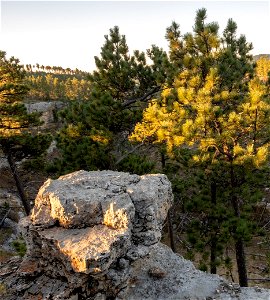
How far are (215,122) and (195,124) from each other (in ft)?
2.71

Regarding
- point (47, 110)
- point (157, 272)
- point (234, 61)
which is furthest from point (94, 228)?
point (47, 110)

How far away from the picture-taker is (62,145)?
1609 centimetres

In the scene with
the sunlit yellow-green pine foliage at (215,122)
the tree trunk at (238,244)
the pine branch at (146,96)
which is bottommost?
the tree trunk at (238,244)

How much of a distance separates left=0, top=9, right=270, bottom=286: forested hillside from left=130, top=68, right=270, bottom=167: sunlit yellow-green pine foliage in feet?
0.12

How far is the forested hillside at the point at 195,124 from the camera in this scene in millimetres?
11875

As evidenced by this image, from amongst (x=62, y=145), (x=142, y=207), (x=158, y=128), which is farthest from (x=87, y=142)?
(x=142, y=207)

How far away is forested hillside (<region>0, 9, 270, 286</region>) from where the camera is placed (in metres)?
11.9

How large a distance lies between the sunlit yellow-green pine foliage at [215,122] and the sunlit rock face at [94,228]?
10.2 ft

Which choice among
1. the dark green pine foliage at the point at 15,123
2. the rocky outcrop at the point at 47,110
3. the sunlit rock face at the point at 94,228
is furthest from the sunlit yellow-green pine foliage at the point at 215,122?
the rocky outcrop at the point at 47,110

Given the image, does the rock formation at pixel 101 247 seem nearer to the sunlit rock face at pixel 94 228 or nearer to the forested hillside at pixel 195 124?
the sunlit rock face at pixel 94 228

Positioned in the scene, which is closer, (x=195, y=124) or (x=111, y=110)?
(x=195, y=124)

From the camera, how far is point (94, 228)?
28.4 feet

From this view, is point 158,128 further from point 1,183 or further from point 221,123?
point 1,183

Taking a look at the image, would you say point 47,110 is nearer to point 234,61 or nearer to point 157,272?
point 234,61
